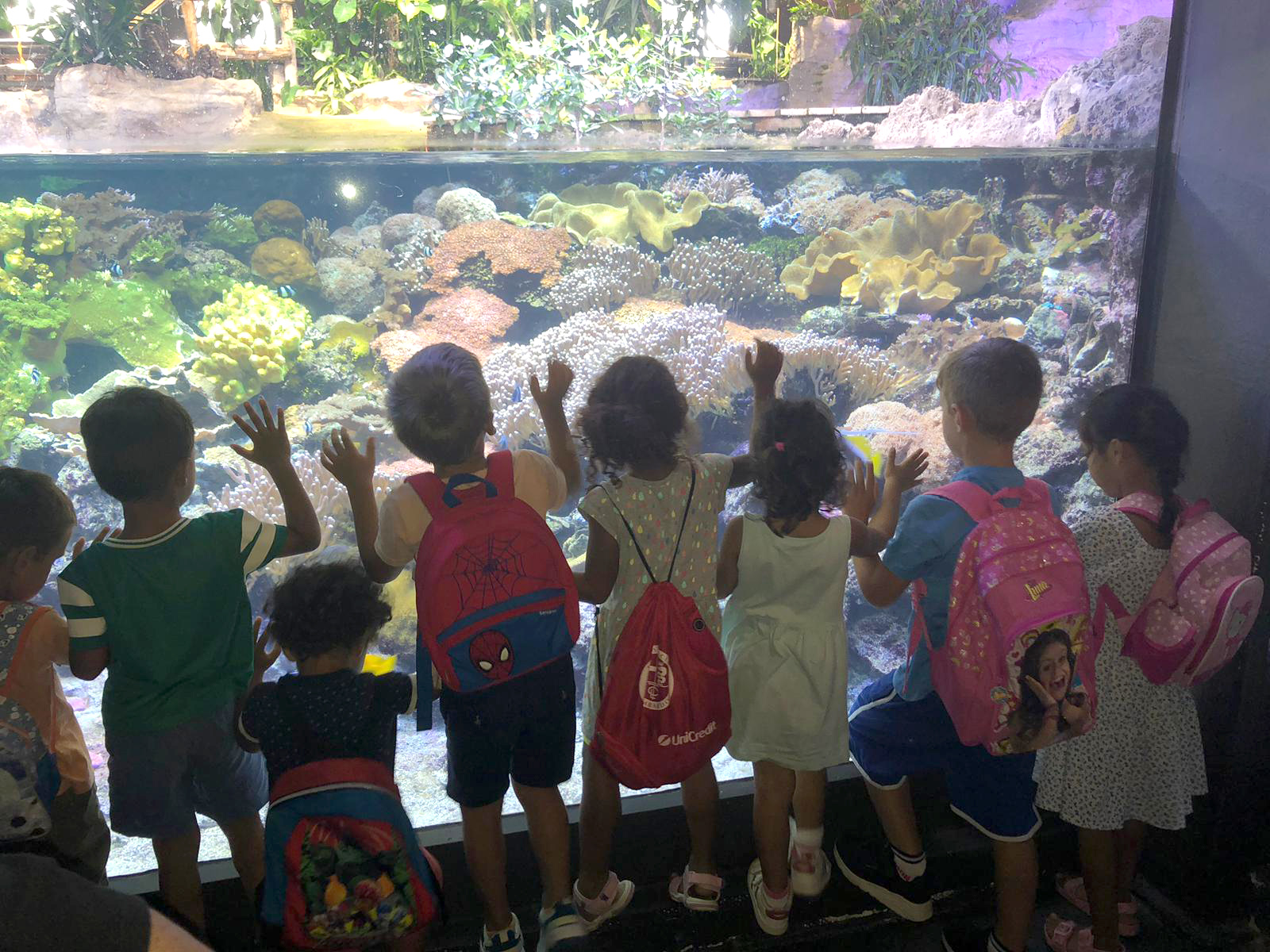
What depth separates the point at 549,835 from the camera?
230 centimetres

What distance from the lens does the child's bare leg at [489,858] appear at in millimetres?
2209

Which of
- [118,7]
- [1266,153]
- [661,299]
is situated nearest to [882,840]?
[1266,153]

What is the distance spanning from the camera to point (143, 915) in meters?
1.08

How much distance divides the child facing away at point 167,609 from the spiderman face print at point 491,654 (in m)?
0.54

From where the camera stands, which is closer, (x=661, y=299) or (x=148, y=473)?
(x=148, y=473)

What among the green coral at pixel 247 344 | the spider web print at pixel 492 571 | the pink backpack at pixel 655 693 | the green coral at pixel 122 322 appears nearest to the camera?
the spider web print at pixel 492 571

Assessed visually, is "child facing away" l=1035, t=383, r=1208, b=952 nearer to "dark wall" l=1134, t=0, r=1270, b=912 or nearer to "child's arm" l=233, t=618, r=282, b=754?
"dark wall" l=1134, t=0, r=1270, b=912

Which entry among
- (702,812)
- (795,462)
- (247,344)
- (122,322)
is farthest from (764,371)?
(122,322)

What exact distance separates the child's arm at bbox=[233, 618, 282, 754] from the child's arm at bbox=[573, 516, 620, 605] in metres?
0.83

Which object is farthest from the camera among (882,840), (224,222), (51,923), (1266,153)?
(224,222)

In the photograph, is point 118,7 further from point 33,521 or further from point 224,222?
point 224,222

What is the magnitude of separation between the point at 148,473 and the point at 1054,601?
94.2 inches

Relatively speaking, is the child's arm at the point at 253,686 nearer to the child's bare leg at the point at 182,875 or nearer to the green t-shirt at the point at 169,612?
the green t-shirt at the point at 169,612

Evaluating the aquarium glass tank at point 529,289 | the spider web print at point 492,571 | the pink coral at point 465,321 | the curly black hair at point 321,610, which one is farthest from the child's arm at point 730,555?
the pink coral at point 465,321
